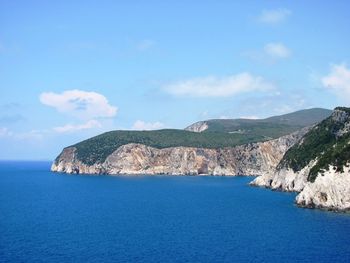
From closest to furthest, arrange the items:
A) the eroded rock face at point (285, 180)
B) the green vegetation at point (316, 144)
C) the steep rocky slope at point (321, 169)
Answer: the steep rocky slope at point (321, 169) < the green vegetation at point (316, 144) < the eroded rock face at point (285, 180)

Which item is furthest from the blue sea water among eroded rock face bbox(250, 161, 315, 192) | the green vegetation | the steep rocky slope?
the green vegetation

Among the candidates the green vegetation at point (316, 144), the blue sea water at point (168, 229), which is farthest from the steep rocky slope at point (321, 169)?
the blue sea water at point (168, 229)

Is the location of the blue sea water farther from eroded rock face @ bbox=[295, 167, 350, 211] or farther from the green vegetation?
the green vegetation

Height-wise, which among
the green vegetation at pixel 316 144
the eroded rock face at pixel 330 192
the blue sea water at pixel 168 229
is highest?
the green vegetation at pixel 316 144

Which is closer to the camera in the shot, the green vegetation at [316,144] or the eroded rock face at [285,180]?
the green vegetation at [316,144]

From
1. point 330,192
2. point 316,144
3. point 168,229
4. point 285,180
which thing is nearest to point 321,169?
point 330,192

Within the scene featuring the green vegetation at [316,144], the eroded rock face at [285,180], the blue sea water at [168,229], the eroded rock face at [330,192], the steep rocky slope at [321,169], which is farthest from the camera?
the eroded rock face at [285,180]

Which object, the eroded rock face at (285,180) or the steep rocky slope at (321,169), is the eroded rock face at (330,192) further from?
the eroded rock face at (285,180)

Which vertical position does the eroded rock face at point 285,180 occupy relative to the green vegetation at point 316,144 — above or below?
below
